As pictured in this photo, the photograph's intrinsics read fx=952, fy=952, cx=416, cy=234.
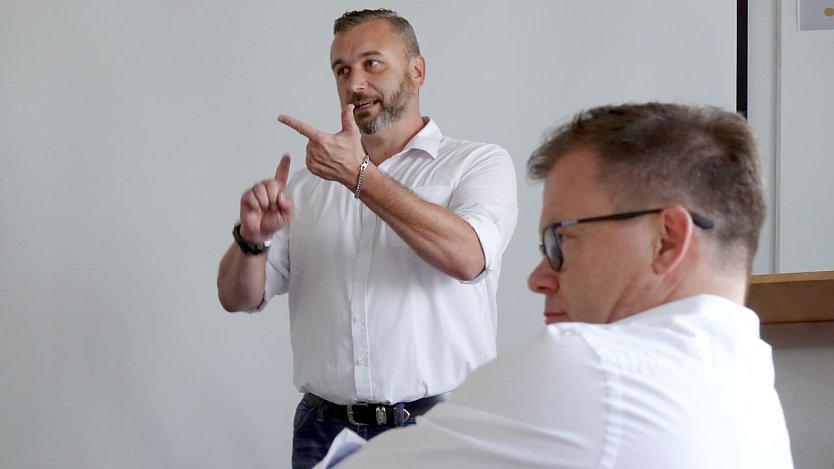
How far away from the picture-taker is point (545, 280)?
42.9 inches

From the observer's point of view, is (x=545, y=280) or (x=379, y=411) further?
(x=379, y=411)

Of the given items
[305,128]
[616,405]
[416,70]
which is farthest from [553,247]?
[416,70]

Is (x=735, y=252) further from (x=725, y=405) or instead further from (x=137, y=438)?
(x=137, y=438)

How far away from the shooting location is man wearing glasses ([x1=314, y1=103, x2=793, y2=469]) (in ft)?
2.67

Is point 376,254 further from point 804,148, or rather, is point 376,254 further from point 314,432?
point 804,148

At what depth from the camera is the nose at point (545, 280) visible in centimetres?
108

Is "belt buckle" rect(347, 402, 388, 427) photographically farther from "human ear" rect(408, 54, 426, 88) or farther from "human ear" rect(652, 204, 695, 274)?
"human ear" rect(652, 204, 695, 274)

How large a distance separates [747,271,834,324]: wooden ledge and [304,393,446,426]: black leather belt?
0.69 metres

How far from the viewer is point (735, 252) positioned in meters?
0.97

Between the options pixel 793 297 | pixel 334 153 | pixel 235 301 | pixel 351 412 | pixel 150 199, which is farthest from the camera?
pixel 150 199

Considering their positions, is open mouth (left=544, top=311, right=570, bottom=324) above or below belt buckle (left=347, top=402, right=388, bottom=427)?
above

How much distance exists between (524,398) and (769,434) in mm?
254

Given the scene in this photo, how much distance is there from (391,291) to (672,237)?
3.77ft

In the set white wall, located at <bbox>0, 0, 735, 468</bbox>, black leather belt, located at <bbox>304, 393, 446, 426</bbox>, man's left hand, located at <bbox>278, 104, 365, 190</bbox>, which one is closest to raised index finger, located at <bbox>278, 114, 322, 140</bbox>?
man's left hand, located at <bbox>278, 104, 365, 190</bbox>
